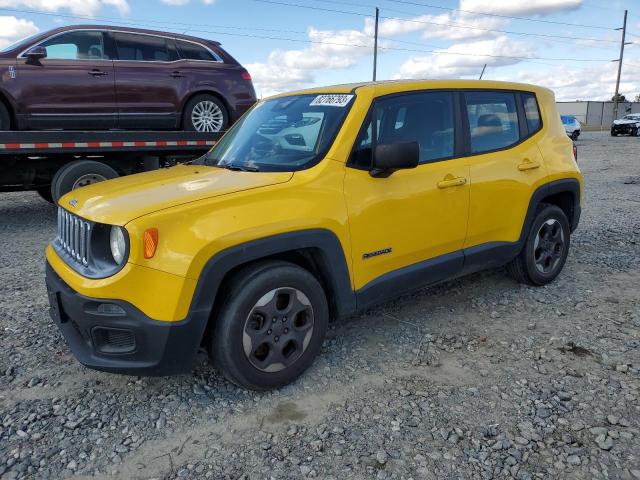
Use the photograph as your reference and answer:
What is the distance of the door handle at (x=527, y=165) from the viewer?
13.6ft

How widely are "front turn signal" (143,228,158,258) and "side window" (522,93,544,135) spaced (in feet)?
10.6

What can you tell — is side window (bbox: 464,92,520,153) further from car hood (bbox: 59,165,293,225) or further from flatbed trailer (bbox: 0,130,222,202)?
flatbed trailer (bbox: 0,130,222,202)

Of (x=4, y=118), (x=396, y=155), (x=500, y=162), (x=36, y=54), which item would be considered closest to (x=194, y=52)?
(x=36, y=54)

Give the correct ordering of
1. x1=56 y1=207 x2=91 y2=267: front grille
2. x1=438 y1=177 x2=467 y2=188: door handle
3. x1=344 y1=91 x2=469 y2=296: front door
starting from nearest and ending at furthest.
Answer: x1=56 y1=207 x2=91 y2=267: front grille → x1=344 y1=91 x2=469 y2=296: front door → x1=438 y1=177 x2=467 y2=188: door handle

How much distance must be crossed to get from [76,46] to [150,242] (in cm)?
594

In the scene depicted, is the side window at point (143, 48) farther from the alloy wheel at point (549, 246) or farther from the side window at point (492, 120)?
the alloy wheel at point (549, 246)

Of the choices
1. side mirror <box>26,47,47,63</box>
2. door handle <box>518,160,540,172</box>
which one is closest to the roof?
door handle <box>518,160,540,172</box>

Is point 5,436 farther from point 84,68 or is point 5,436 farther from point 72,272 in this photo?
point 84,68

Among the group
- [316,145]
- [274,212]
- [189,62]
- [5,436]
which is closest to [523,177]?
[316,145]

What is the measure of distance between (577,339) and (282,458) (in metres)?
2.31

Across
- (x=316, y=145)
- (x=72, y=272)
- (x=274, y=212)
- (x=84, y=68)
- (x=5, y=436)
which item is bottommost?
(x=5, y=436)

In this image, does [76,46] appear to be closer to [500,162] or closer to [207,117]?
[207,117]

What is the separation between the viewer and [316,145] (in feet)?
10.6

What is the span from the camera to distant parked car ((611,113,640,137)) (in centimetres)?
3072
